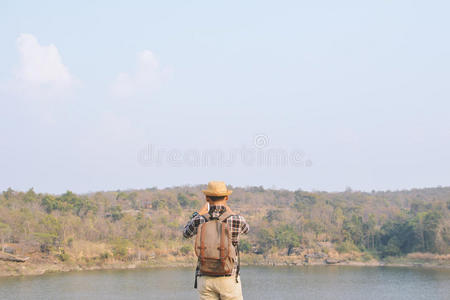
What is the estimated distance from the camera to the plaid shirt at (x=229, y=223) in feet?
10.1

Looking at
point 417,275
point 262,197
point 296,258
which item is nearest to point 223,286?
point 417,275

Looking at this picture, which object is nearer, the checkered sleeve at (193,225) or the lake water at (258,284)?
the checkered sleeve at (193,225)

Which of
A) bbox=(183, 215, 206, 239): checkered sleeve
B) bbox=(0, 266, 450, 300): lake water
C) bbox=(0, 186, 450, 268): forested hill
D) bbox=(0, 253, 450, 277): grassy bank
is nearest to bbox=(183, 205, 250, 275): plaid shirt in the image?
bbox=(183, 215, 206, 239): checkered sleeve

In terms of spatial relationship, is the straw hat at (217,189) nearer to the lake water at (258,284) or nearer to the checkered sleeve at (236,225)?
the checkered sleeve at (236,225)

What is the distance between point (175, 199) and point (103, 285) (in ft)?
100

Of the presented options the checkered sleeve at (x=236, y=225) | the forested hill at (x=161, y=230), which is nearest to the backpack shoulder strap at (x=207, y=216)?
the checkered sleeve at (x=236, y=225)

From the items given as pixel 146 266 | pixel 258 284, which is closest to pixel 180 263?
pixel 146 266

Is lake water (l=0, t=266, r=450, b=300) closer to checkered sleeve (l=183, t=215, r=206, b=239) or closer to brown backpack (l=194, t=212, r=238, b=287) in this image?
checkered sleeve (l=183, t=215, r=206, b=239)

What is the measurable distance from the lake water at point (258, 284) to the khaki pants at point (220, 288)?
Answer: 2242 cm

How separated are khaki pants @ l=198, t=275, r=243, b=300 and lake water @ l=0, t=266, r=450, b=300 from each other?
883 inches

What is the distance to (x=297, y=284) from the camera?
2977 cm

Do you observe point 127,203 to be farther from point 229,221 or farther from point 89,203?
point 229,221

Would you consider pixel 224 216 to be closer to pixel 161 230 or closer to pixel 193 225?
pixel 193 225

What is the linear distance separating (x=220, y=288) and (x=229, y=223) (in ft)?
1.30
